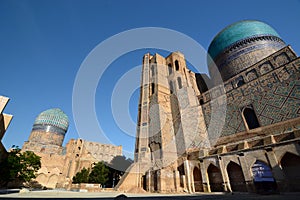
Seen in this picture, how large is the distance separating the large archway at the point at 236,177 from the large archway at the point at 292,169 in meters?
2.26

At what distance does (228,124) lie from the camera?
13867 millimetres

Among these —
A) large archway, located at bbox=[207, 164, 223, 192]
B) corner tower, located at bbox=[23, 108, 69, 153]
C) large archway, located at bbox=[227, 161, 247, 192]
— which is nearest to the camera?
large archway, located at bbox=[227, 161, 247, 192]

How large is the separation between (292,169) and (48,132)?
3651cm

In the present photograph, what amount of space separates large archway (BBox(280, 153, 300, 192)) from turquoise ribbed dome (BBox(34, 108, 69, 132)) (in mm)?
36116

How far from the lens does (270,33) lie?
62.9ft

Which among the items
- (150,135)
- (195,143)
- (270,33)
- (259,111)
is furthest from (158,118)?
(270,33)

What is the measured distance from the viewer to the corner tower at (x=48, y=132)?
99.9 feet

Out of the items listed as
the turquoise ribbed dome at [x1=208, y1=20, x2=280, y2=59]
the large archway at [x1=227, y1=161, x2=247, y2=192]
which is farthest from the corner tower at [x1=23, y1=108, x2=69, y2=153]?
the turquoise ribbed dome at [x1=208, y1=20, x2=280, y2=59]

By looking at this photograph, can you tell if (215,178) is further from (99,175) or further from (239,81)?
(99,175)

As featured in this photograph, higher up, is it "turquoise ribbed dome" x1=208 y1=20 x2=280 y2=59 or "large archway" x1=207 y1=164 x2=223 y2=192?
"turquoise ribbed dome" x1=208 y1=20 x2=280 y2=59

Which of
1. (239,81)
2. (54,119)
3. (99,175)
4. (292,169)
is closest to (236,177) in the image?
(292,169)

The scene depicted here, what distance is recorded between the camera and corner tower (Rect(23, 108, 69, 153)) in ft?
99.9

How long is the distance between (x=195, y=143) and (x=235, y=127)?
3554 millimetres

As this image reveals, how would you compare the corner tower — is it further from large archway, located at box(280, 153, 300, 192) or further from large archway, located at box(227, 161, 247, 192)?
large archway, located at box(280, 153, 300, 192)
